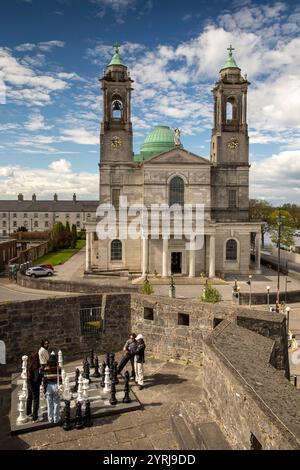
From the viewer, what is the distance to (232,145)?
149 ft

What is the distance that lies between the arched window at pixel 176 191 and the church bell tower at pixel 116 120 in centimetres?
562

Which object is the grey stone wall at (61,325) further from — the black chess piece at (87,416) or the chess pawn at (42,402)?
the black chess piece at (87,416)

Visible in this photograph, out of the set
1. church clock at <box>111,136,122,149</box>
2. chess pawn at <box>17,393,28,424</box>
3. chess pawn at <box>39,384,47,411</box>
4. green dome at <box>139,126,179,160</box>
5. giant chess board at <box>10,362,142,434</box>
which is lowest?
giant chess board at <box>10,362,142,434</box>

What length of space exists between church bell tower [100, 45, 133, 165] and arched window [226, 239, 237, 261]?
1456 cm

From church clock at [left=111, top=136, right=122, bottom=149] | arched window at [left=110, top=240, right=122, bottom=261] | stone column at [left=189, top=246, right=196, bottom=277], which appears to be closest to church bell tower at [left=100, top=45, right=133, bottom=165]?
church clock at [left=111, top=136, right=122, bottom=149]

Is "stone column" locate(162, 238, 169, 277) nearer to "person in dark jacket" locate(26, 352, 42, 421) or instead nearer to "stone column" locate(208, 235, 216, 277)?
"stone column" locate(208, 235, 216, 277)

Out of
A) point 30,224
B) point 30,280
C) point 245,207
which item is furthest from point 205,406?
point 30,224

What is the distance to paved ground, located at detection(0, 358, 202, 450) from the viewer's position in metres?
9.17

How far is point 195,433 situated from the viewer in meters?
7.35

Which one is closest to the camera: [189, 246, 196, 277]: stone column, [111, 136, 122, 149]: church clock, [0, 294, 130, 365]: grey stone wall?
[0, 294, 130, 365]: grey stone wall

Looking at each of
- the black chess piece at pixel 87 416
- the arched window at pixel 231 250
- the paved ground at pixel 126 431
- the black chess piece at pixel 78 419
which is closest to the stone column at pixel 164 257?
the arched window at pixel 231 250

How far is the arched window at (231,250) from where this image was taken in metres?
42.2

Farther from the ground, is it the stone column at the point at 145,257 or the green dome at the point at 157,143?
the green dome at the point at 157,143

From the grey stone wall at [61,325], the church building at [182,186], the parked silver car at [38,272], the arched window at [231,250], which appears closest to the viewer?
the grey stone wall at [61,325]
